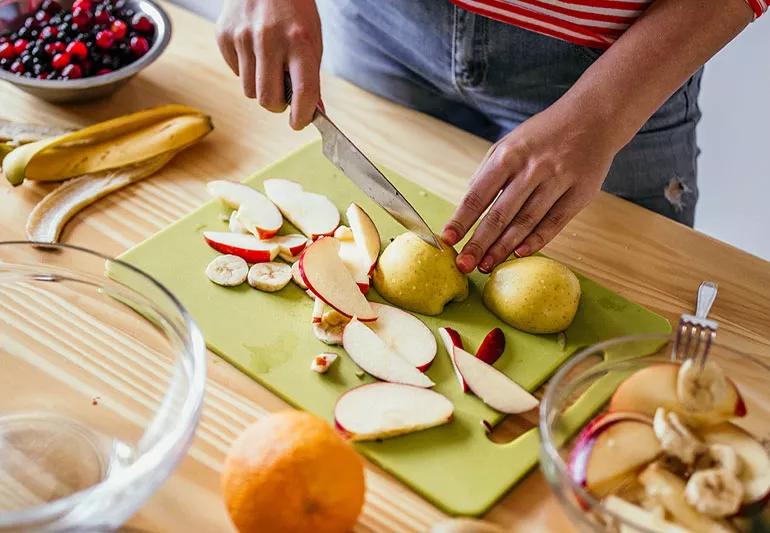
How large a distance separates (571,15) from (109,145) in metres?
0.74

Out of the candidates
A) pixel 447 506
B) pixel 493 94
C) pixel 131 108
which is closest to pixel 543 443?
pixel 447 506

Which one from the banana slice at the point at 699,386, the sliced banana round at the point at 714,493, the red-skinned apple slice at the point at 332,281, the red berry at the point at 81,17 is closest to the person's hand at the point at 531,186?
the red-skinned apple slice at the point at 332,281

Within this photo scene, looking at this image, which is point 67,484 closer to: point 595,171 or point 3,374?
point 3,374

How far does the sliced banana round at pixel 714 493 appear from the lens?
86 cm

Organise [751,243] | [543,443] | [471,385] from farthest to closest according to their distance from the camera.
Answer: [751,243]
[471,385]
[543,443]

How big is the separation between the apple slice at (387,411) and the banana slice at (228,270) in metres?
0.26

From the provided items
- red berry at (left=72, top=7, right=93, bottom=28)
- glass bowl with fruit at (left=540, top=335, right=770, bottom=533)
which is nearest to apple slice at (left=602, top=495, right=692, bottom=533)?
glass bowl with fruit at (left=540, top=335, right=770, bottom=533)

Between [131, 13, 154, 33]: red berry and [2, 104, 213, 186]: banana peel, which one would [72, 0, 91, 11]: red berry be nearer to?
[131, 13, 154, 33]: red berry

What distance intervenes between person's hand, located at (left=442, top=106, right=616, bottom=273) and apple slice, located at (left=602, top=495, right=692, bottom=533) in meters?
0.46

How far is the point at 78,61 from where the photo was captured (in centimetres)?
155

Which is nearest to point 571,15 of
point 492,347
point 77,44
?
point 492,347

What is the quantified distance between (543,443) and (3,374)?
0.63 metres

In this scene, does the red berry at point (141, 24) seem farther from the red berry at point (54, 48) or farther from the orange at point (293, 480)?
the orange at point (293, 480)

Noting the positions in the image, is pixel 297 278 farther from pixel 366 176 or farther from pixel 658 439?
pixel 658 439
